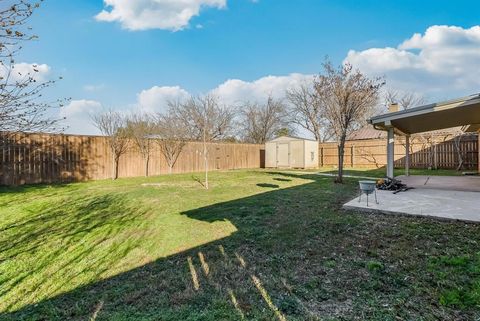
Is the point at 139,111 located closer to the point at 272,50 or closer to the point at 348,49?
the point at 272,50

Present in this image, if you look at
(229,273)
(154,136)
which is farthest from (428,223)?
(154,136)

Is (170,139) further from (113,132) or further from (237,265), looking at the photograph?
(237,265)

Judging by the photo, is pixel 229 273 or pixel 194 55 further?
pixel 194 55

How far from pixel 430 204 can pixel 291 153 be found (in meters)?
12.7

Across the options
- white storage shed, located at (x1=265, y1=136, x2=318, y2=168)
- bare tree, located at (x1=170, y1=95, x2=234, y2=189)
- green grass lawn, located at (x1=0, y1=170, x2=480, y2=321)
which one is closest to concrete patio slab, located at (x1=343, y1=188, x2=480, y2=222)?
green grass lawn, located at (x1=0, y1=170, x2=480, y2=321)

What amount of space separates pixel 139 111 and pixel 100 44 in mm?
5079

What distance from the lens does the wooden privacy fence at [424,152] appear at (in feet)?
41.9

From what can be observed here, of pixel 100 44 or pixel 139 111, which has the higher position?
pixel 100 44

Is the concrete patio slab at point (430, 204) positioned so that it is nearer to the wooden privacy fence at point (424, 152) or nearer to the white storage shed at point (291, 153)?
the wooden privacy fence at point (424, 152)

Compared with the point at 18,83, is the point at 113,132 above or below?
above

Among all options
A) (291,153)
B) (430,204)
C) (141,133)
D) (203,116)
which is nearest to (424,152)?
(291,153)

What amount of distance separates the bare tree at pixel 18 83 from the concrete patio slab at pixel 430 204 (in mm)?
5128

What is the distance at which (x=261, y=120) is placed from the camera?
28188mm

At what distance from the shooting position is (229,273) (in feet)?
8.96
